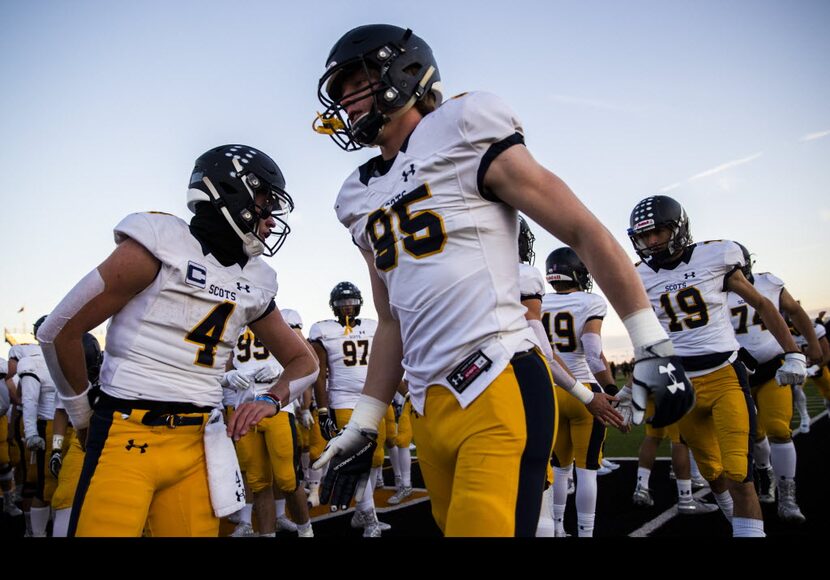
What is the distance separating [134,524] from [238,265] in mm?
1291

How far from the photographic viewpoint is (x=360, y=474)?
7.42ft

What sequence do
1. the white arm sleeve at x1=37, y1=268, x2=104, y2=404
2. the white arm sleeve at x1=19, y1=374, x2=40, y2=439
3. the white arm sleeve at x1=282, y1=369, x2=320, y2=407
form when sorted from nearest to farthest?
the white arm sleeve at x1=37, y1=268, x2=104, y2=404, the white arm sleeve at x1=282, y1=369, x2=320, y2=407, the white arm sleeve at x1=19, y1=374, x2=40, y2=439

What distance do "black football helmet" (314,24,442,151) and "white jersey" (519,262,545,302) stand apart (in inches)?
89.2

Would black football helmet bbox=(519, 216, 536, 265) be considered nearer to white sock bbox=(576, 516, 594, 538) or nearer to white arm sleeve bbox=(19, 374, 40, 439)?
white sock bbox=(576, 516, 594, 538)

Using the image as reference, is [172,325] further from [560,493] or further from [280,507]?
[280,507]

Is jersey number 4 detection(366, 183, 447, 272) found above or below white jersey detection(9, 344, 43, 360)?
above

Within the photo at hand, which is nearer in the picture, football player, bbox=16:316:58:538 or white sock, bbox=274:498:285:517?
football player, bbox=16:316:58:538

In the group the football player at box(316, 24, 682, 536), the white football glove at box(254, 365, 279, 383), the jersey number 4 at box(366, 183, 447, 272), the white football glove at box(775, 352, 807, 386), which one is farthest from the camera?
the white football glove at box(254, 365, 279, 383)

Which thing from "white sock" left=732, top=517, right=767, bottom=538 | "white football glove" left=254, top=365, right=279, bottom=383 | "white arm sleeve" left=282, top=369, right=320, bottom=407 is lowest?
"white sock" left=732, top=517, right=767, bottom=538

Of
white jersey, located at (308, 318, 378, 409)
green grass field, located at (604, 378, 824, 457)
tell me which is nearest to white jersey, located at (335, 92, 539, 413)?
white jersey, located at (308, 318, 378, 409)

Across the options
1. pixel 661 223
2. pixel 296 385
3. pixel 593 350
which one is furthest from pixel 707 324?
pixel 296 385

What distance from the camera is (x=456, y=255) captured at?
1988 millimetres

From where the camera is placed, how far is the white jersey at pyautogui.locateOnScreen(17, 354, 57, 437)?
7.14 m

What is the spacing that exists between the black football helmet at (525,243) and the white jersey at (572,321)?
728mm
